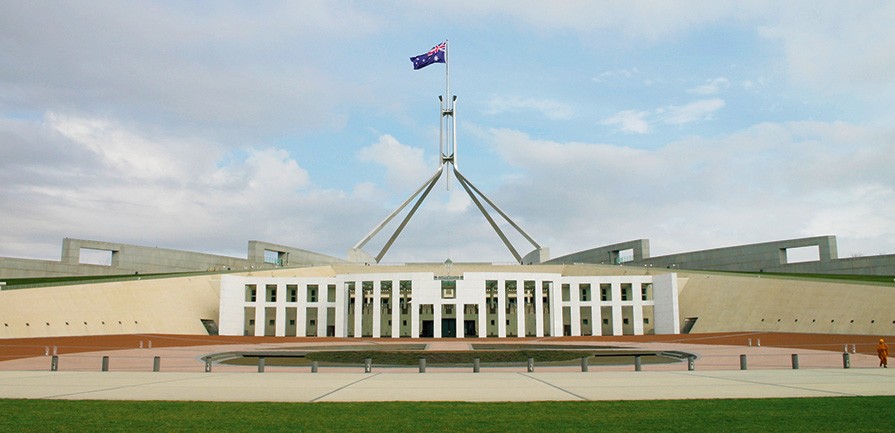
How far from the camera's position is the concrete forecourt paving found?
547 inches

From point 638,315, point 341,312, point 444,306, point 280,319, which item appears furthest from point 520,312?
point 280,319

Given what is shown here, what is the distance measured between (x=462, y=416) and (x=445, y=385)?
19.0 feet

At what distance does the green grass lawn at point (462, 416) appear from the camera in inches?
385

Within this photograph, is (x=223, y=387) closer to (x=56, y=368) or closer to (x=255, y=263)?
(x=56, y=368)

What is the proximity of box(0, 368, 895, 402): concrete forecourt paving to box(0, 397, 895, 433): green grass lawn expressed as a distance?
3.96 ft

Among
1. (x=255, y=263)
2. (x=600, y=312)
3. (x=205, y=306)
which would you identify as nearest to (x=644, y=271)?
(x=600, y=312)

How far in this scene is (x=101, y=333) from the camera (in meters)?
48.6

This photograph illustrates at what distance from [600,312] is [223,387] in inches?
1860

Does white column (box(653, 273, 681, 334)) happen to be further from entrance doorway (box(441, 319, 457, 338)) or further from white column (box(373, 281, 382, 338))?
white column (box(373, 281, 382, 338))

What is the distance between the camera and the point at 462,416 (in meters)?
11.0

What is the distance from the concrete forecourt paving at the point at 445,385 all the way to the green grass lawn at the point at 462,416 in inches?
47.6

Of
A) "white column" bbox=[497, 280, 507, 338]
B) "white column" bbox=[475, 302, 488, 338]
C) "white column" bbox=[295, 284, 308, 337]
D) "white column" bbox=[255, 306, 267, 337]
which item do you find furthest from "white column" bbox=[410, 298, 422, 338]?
"white column" bbox=[255, 306, 267, 337]

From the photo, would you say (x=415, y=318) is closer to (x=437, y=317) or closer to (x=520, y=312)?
(x=437, y=317)

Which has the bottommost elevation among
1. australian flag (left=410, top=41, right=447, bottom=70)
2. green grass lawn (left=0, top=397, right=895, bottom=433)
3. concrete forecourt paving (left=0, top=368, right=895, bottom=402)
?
concrete forecourt paving (left=0, top=368, right=895, bottom=402)
